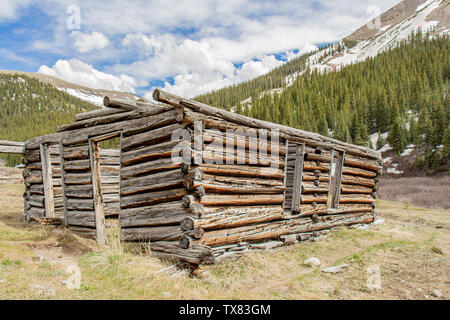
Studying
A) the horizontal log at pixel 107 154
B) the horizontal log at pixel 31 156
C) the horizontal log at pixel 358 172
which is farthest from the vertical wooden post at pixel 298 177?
the horizontal log at pixel 31 156

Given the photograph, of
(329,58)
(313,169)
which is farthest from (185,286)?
(329,58)

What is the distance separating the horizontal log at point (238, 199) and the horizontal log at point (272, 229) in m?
0.56

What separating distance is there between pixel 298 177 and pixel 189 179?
173 inches

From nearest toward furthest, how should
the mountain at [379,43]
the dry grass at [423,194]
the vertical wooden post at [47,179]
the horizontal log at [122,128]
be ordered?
the horizontal log at [122,128], the vertical wooden post at [47,179], the dry grass at [423,194], the mountain at [379,43]

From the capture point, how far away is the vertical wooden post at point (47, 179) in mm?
9750

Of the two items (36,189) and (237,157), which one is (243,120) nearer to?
(237,157)

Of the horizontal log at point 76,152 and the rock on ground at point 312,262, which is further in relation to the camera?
the horizontal log at point 76,152

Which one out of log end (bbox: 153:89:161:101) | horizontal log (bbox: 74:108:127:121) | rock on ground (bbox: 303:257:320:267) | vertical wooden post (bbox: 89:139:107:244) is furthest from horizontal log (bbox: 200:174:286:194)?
vertical wooden post (bbox: 89:139:107:244)

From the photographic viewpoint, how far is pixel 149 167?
21.0 feet

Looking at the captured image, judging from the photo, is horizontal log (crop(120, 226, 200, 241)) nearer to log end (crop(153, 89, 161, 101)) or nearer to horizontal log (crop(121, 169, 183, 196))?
horizontal log (crop(121, 169, 183, 196))

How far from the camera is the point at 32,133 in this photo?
73875mm

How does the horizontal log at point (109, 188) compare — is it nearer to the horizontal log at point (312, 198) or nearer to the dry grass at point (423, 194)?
the horizontal log at point (312, 198)
